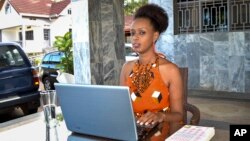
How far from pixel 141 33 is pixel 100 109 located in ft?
2.53

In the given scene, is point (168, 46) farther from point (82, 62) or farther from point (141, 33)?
point (141, 33)

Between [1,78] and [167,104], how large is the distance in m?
3.34

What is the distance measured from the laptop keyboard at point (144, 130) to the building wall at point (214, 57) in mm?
4959

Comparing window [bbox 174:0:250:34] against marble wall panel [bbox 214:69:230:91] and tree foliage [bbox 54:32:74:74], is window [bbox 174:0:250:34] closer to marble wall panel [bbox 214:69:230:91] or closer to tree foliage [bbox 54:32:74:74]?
marble wall panel [bbox 214:69:230:91]

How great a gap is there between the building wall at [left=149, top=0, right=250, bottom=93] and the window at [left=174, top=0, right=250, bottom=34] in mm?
181

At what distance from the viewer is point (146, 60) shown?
6.13ft

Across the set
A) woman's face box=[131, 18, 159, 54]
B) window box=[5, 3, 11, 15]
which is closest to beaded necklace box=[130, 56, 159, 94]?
woman's face box=[131, 18, 159, 54]

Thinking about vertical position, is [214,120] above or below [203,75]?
below

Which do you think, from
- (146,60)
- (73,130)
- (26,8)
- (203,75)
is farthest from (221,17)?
(26,8)

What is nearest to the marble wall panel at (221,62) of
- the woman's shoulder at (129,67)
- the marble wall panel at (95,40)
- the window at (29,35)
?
the marble wall panel at (95,40)

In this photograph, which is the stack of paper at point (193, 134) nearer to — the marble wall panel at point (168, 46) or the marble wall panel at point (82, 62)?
the marble wall panel at point (82, 62)

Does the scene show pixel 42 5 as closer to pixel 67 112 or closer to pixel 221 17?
pixel 221 17

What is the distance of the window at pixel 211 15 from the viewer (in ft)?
19.6

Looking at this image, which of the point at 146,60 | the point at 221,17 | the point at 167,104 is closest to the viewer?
Result: the point at 167,104
